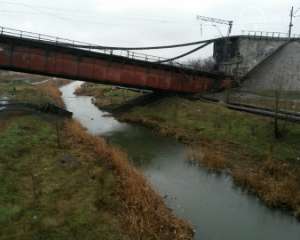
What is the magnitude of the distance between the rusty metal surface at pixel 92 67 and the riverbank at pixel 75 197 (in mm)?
13456

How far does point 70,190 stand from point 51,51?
21942mm

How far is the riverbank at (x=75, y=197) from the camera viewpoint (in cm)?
1101

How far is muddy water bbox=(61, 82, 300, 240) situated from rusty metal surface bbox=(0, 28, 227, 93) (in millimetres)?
12527

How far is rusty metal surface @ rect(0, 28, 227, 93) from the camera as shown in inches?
1209

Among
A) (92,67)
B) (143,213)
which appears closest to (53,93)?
(92,67)

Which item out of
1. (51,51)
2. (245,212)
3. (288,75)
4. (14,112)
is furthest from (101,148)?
(288,75)

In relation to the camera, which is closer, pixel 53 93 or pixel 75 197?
pixel 75 197

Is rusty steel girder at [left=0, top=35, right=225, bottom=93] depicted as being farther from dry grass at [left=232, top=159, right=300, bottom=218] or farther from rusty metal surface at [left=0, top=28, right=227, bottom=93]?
dry grass at [left=232, top=159, right=300, bottom=218]

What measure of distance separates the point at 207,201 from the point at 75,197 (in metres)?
6.43

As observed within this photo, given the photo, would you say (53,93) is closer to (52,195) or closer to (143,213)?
(52,195)

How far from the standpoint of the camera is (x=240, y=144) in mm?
24281

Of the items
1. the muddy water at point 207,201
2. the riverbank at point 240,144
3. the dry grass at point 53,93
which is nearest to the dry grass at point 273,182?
the riverbank at point 240,144

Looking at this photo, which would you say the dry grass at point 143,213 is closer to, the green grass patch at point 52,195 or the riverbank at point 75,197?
the riverbank at point 75,197

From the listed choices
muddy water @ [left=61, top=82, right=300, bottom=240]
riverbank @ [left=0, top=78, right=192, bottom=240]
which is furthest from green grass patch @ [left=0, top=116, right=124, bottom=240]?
muddy water @ [left=61, top=82, right=300, bottom=240]
